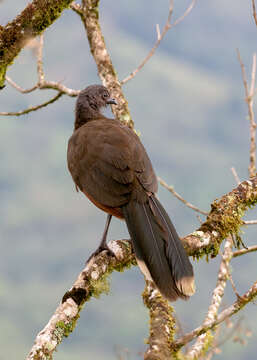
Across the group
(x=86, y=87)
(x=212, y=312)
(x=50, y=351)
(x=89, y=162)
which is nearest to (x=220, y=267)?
(x=212, y=312)

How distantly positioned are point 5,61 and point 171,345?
289 cm

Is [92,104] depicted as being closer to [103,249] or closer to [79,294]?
[103,249]

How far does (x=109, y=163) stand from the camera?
15.1ft

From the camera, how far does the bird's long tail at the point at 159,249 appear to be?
13.3 feet

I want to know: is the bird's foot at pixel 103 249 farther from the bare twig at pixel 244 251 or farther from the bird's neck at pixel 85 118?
the bare twig at pixel 244 251

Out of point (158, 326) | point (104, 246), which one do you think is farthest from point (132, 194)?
point (158, 326)

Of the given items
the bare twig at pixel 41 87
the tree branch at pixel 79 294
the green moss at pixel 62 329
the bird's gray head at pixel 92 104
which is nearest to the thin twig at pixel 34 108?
the bare twig at pixel 41 87

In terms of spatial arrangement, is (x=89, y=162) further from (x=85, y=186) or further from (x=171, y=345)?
(x=171, y=345)

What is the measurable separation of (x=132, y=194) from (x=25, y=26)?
72.3 inches

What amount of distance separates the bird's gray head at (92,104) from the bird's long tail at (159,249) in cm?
172

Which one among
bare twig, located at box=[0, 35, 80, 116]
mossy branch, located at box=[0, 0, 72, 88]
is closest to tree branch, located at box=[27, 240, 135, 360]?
mossy branch, located at box=[0, 0, 72, 88]

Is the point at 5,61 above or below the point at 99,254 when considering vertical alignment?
above

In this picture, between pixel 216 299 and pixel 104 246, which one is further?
pixel 216 299

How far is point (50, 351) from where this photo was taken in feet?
10.8
